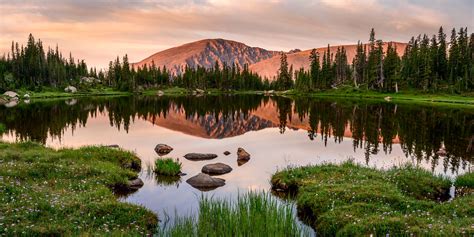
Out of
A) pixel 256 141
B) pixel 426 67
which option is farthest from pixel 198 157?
pixel 426 67

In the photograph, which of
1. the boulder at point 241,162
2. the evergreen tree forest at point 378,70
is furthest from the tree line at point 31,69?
the boulder at point 241,162

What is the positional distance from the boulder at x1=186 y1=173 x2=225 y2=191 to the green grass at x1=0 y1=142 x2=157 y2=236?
4246 millimetres

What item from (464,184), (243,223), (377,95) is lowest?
(464,184)

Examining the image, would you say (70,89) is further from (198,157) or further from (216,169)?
(216,169)

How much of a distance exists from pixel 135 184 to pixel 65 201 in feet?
23.6

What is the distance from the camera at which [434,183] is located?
21.5 meters

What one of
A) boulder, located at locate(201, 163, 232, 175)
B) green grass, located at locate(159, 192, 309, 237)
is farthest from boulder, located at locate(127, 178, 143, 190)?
green grass, located at locate(159, 192, 309, 237)

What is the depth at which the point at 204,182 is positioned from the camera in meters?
24.0

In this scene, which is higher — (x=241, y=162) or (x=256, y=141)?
(x=241, y=162)

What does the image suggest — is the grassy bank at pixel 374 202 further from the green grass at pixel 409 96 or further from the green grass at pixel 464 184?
the green grass at pixel 409 96

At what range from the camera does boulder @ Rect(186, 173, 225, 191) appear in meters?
23.6

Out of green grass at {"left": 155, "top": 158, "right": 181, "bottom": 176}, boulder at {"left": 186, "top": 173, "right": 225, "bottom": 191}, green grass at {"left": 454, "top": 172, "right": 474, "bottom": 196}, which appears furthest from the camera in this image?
green grass at {"left": 155, "top": 158, "right": 181, "bottom": 176}

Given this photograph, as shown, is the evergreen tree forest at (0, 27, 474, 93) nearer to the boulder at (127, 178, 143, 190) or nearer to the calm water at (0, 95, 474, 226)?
the calm water at (0, 95, 474, 226)

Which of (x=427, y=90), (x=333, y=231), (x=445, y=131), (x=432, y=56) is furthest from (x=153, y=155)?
(x=432, y=56)
